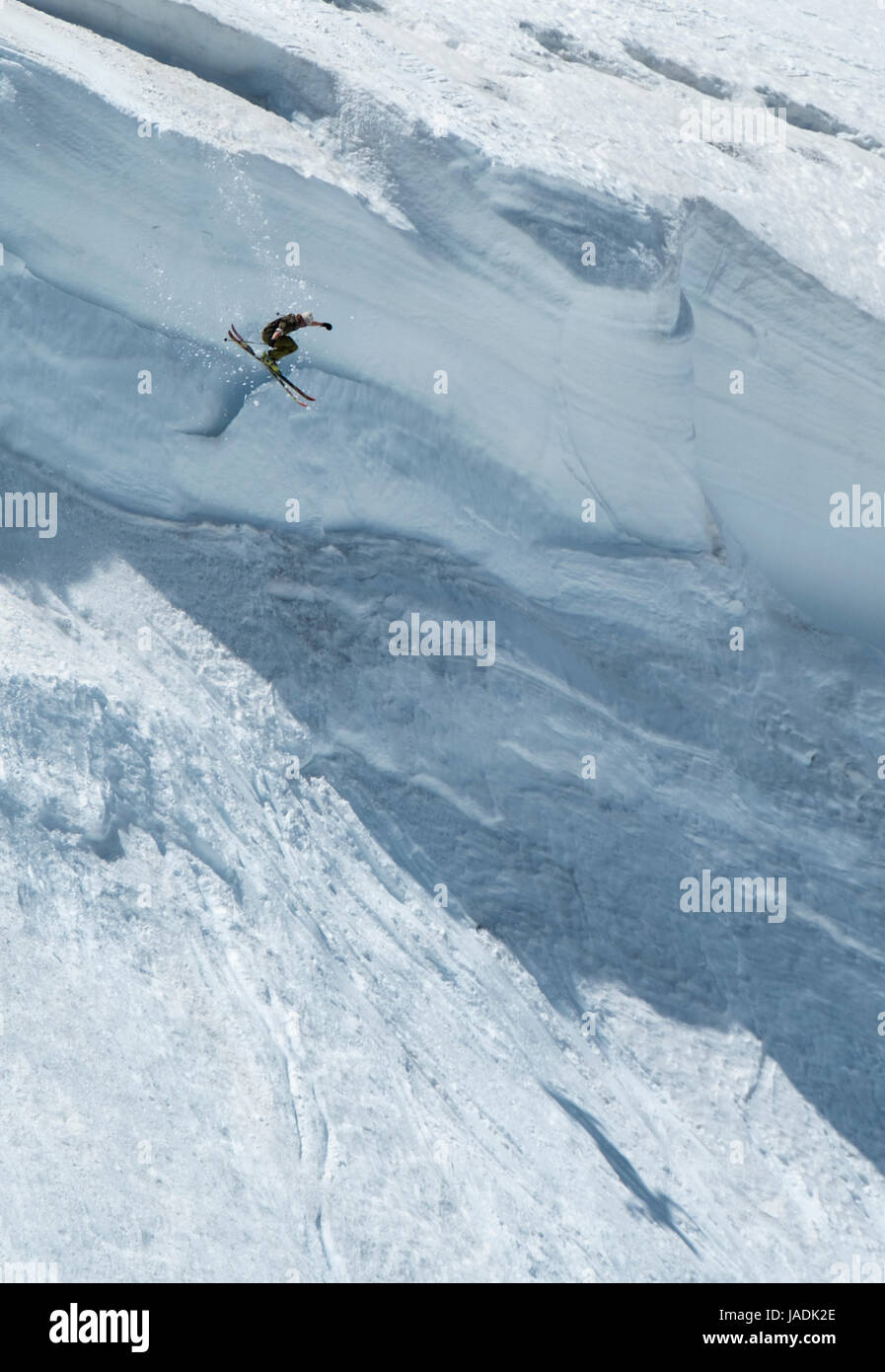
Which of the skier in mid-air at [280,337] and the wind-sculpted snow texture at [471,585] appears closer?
the wind-sculpted snow texture at [471,585]

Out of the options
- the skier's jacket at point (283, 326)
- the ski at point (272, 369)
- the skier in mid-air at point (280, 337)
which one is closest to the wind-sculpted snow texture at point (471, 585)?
the ski at point (272, 369)

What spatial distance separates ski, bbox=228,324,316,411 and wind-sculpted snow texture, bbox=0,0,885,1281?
140 mm

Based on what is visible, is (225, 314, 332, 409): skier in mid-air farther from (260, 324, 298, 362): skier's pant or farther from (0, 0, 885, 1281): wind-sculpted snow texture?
(0, 0, 885, 1281): wind-sculpted snow texture

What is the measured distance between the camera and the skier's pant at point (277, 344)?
28.1 ft

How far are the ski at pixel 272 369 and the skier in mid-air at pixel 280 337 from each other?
0.06m

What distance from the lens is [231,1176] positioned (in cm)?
654

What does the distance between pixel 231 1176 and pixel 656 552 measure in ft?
17.7

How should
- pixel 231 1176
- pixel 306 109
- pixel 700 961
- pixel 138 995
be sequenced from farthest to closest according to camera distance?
pixel 306 109
pixel 700 961
pixel 138 995
pixel 231 1176

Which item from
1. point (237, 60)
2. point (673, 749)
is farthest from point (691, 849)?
point (237, 60)

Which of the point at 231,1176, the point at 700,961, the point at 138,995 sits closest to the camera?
the point at 231,1176

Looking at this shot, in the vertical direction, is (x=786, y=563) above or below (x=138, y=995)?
above

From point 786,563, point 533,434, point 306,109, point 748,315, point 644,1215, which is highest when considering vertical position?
point 306,109

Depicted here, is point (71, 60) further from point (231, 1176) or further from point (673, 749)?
point (231, 1176)

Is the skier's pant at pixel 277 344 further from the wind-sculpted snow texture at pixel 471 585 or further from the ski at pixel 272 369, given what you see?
the wind-sculpted snow texture at pixel 471 585
